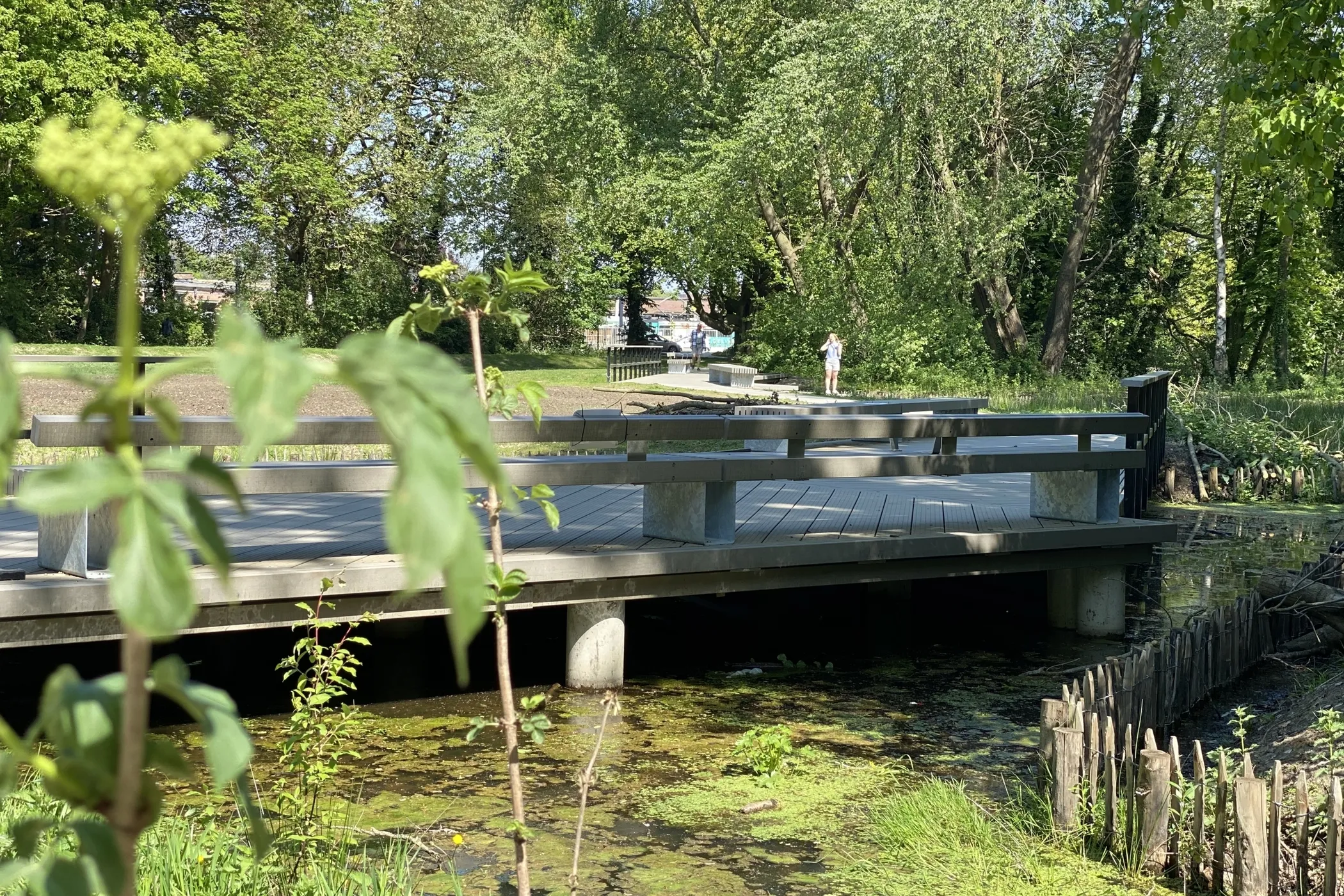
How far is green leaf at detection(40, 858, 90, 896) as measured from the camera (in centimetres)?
94

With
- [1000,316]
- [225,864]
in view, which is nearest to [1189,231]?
[1000,316]

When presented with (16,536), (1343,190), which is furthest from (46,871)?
(1343,190)

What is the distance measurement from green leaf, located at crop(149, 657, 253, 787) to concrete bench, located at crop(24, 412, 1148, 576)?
457cm

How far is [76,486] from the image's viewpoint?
2.75 feet

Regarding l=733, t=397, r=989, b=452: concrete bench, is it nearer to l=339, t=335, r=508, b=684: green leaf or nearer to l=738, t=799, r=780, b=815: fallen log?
l=738, t=799, r=780, b=815: fallen log

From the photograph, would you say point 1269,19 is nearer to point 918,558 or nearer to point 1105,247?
point 918,558

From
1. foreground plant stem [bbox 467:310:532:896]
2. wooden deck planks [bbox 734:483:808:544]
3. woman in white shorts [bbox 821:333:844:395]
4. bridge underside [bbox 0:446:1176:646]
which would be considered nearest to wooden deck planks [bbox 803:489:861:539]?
bridge underside [bbox 0:446:1176:646]

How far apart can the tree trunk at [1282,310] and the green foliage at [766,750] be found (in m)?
33.2

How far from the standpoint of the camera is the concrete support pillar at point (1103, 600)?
32.2 ft

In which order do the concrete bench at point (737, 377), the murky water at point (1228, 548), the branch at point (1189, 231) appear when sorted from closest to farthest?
the murky water at point (1228, 548)
the concrete bench at point (737, 377)
the branch at point (1189, 231)

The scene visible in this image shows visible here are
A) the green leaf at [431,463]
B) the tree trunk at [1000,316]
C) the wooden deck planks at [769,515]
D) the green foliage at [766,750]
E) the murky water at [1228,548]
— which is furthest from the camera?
the tree trunk at [1000,316]

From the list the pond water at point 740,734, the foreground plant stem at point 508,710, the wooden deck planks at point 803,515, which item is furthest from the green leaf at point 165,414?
the wooden deck planks at point 803,515

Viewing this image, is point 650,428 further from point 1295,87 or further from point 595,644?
point 1295,87

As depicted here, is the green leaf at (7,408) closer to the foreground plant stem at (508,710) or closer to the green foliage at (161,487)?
the green foliage at (161,487)
